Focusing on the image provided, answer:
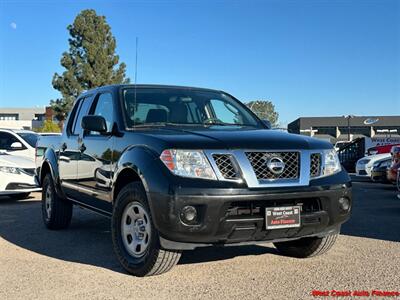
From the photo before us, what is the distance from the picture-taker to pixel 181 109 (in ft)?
18.9

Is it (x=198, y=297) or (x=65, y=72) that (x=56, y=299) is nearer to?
(x=198, y=297)

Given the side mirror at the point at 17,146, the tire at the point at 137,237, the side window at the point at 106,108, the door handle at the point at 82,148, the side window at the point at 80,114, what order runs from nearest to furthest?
the tire at the point at 137,237, the side window at the point at 106,108, the door handle at the point at 82,148, the side window at the point at 80,114, the side mirror at the point at 17,146

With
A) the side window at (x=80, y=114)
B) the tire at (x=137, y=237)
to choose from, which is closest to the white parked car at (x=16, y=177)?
the side window at (x=80, y=114)

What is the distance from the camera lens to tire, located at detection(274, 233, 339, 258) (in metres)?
5.23

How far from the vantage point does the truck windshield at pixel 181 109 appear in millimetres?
5504

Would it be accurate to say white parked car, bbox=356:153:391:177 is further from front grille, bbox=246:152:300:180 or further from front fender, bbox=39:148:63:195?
front grille, bbox=246:152:300:180

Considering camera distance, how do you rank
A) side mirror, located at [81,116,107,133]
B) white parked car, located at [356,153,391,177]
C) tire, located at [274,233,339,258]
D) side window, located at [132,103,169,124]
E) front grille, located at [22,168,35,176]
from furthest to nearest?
white parked car, located at [356,153,391,177] < front grille, located at [22,168,35,176] < side window, located at [132,103,169,124] < side mirror, located at [81,116,107,133] < tire, located at [274,233,339,258]

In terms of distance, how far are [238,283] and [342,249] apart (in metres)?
1.84

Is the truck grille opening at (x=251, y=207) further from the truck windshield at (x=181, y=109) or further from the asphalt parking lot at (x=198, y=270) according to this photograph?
the truck windshield at (x=181, y=109)

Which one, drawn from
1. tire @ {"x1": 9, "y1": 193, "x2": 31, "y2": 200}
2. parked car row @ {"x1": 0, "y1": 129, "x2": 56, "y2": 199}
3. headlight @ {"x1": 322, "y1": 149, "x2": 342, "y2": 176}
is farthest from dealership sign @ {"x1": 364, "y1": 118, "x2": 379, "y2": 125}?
headlight @ {"x1": 322, "y1": 149, "x2": 342, "y2": 176}

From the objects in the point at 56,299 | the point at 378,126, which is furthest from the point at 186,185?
the point at 378,126

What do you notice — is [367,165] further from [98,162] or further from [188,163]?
[188,163]

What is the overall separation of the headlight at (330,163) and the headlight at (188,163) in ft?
3.84

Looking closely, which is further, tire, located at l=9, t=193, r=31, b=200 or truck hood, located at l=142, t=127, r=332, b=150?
tire, located at l=9, t=193, r=31, b=200
